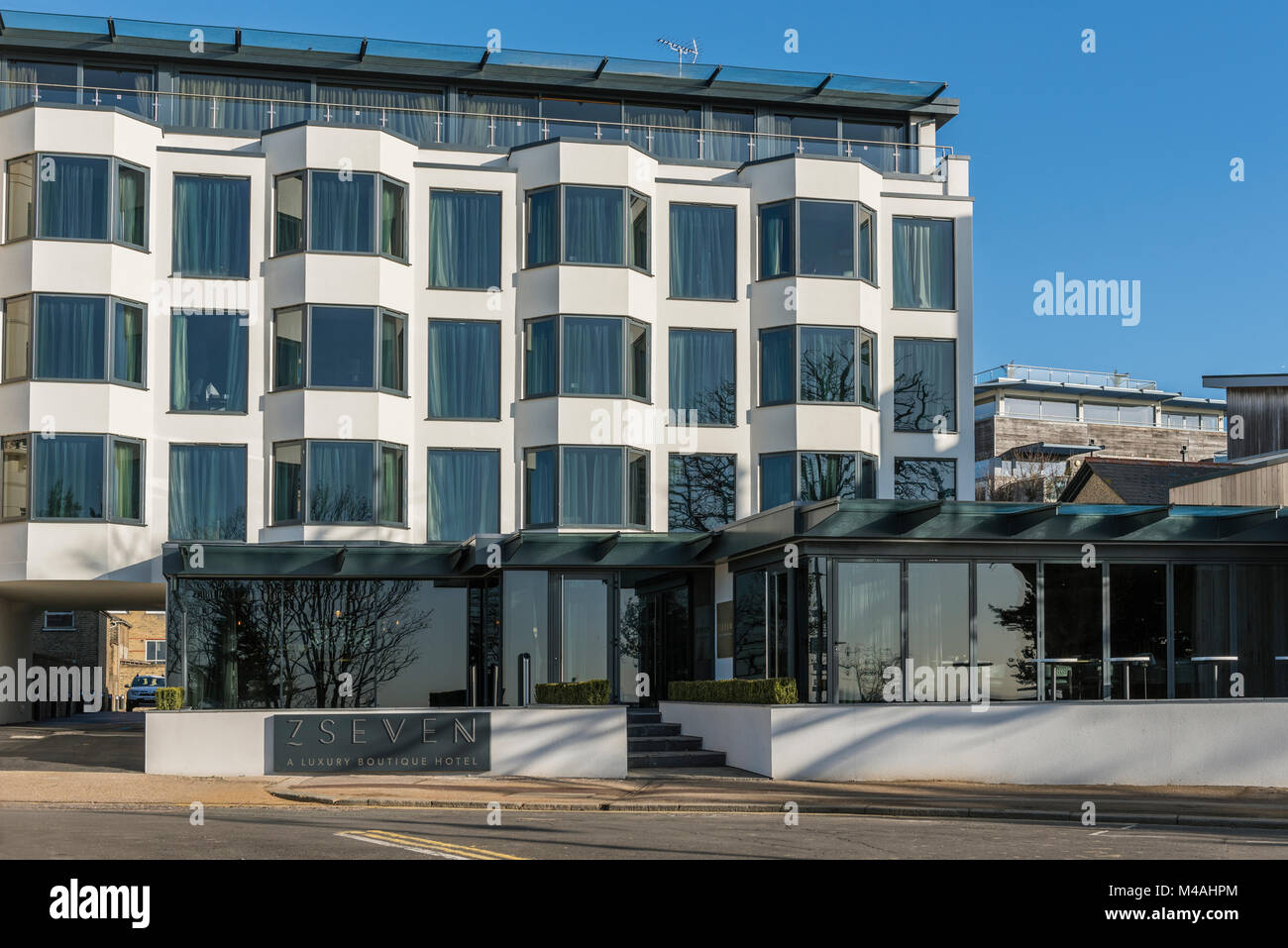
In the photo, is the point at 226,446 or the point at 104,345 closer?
the point at 104,345

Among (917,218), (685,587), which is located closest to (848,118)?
(917,218)

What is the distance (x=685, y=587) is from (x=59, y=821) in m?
16.5

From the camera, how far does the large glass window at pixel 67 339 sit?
32.5 metres

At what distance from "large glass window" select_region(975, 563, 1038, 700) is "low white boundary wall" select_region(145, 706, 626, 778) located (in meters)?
6.10

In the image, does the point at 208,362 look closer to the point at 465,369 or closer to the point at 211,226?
the point at 211,226

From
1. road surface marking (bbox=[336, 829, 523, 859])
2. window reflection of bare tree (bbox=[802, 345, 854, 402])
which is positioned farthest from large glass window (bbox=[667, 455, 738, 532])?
road surface marking (bbox=[336, 829, 523, 859])

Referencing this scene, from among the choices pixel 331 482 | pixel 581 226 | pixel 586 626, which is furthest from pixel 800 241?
pixel 331 482

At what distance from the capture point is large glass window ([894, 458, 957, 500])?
36.2m

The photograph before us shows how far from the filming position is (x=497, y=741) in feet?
81.3

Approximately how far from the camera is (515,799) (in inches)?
815

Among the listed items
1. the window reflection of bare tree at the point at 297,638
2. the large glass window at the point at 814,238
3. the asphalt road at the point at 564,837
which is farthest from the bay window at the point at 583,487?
the asphalt road at the point at 564,837

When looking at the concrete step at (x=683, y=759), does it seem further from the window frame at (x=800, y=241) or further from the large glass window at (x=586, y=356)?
the window frame at (x=800, y=241)

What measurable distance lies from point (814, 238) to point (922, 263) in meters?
3.18
